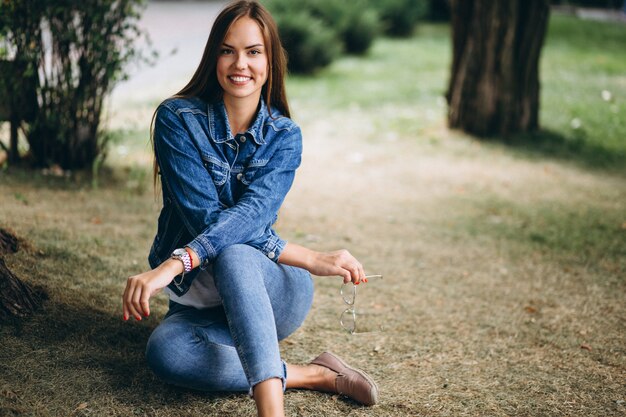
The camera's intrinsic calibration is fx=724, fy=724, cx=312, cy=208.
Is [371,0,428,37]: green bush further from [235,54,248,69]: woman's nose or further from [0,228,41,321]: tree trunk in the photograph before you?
[0,228,41,321]: tree trunk

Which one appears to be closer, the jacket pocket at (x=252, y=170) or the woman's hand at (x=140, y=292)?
the woman's hand at (x=140, y=292)

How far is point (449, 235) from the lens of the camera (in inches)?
189

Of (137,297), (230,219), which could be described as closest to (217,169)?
(230,219)

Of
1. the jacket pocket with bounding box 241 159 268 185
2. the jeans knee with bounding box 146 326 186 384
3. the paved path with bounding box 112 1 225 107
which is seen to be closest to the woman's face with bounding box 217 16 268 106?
the jacket pocket with bounding box 241 159 268 185

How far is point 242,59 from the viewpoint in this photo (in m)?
2.60

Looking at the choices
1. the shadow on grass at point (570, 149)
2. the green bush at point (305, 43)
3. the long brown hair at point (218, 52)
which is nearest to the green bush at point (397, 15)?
the green bush at point (305, 43)

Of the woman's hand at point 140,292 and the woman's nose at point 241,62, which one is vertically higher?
the woman's nose at point 241,62

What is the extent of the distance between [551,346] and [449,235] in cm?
163

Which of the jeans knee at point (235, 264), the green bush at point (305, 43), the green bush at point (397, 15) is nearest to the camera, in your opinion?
the jeans knee at point (235, 264)

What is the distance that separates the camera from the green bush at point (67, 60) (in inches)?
179

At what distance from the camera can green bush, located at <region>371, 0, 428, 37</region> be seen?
51.8 feet

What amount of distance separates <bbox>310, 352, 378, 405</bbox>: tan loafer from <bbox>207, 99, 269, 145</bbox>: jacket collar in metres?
0.88

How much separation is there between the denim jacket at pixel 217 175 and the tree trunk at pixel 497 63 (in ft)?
14.5

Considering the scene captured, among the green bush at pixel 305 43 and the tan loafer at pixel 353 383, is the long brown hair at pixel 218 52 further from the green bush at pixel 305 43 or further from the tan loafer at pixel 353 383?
the green bush at pixel 305 43
